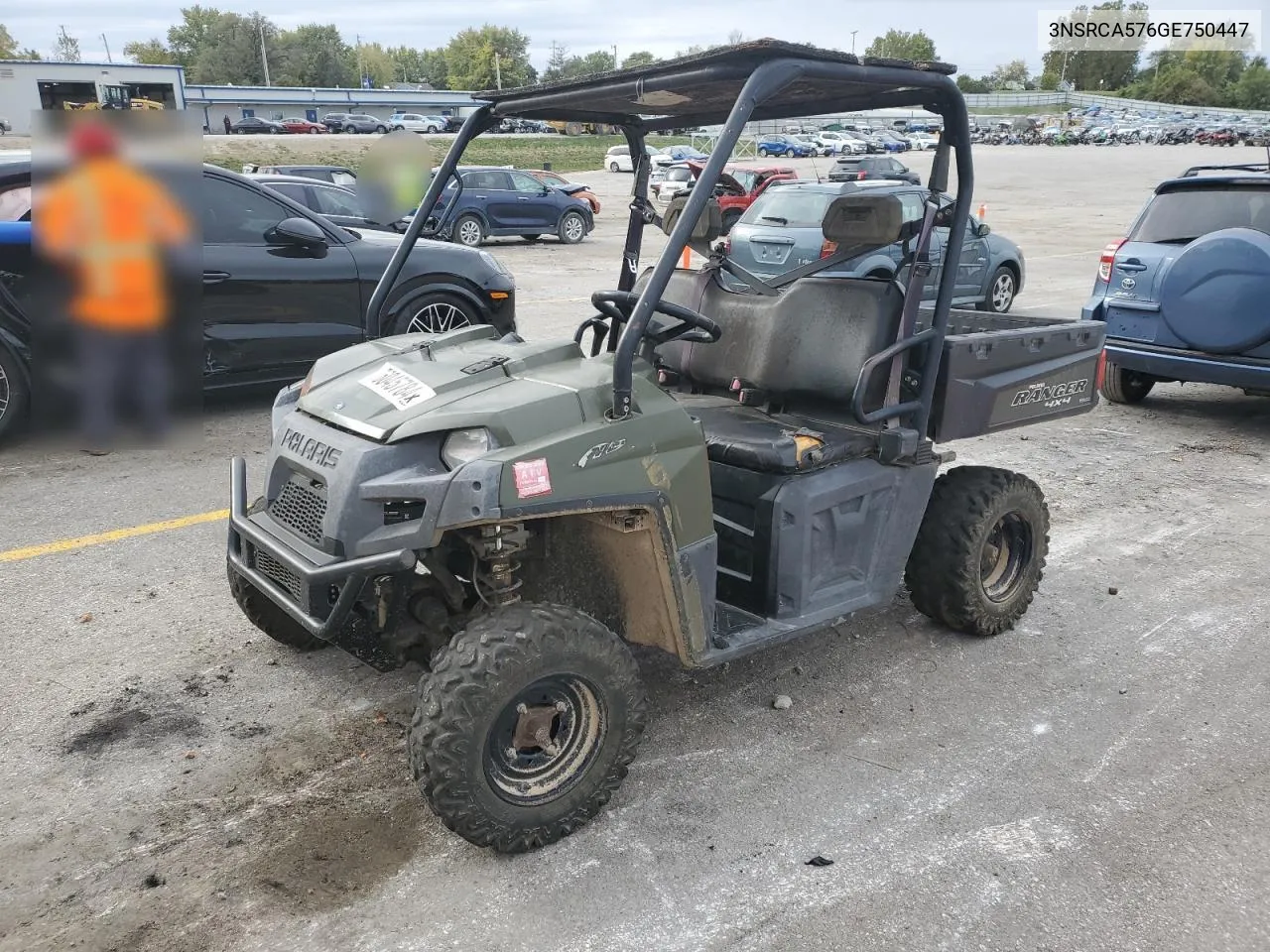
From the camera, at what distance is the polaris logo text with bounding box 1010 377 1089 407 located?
412 cm

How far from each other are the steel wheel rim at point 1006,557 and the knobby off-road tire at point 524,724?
77.7 inches

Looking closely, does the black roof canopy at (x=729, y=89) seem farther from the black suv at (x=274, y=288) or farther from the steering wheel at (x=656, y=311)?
the black suv at (x=274, y=288)

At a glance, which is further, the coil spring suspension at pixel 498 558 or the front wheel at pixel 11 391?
the front wheel at pixel 11 391

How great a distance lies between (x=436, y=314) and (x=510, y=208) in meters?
13.3

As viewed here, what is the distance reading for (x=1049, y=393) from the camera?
4.25 m

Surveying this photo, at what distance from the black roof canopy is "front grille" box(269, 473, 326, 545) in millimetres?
1547

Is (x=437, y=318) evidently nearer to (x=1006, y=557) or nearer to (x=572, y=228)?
(x=1006, y=557)

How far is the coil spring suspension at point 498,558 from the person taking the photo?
9.27ft

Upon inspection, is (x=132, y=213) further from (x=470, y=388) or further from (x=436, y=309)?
(x=470, y=388)

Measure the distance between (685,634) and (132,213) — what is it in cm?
434

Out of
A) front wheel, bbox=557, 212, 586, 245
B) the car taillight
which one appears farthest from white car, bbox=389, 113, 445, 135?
the car taillight

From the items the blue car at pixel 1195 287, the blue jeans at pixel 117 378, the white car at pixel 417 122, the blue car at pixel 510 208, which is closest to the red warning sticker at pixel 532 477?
the blue jeans at pixel 117 378

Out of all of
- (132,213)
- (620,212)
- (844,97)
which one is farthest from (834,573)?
(620,212)

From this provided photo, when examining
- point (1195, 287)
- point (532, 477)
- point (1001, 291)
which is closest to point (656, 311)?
point (532, 477)
